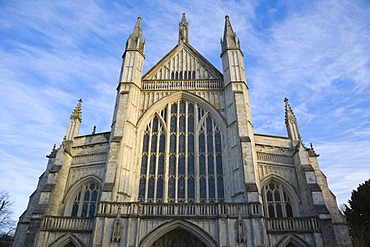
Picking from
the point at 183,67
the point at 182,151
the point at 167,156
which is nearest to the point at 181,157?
the point at 182,151

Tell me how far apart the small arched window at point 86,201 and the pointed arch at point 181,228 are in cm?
504

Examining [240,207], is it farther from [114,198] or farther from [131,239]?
[114,198]

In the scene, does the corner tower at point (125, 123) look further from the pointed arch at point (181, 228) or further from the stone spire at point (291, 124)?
the stone spire at point (291, 124)

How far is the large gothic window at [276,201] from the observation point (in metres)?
17.0

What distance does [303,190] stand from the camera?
1694 cm

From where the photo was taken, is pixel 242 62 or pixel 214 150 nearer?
pixel 214 150

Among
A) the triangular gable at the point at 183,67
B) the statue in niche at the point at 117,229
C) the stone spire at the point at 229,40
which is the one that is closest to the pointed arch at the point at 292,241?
the statue in niche at the point at 117,229

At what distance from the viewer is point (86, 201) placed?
1748 cm

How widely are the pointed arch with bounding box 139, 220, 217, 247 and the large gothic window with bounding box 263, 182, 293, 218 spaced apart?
5.02m

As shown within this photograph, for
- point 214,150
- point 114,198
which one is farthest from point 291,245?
point 114,198

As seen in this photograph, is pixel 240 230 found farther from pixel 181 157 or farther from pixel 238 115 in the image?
pixel 238 115

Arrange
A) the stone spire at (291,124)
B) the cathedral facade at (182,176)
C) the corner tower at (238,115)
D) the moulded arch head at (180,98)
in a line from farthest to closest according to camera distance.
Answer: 1. the stone spire at (291,124)
2. the moulded arch head at (180,98)
3. the corner tower at (238,115)
4. the cathedral facade at (182,176)

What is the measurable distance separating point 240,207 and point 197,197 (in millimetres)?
3078

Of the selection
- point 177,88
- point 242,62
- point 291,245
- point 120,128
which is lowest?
point 291,245
